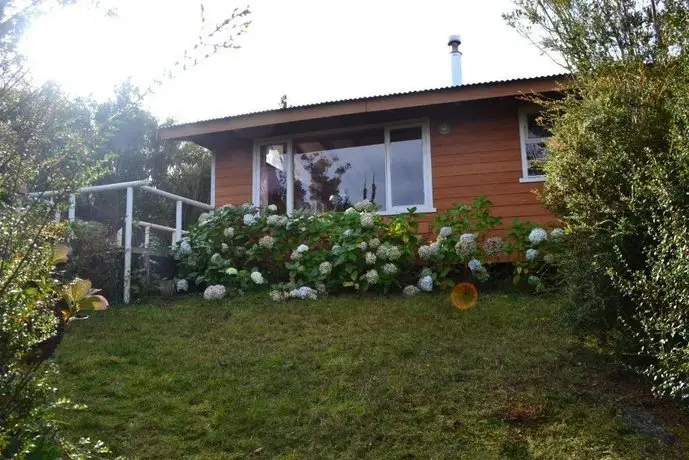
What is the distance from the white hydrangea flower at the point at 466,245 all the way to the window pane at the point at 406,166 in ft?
6.32

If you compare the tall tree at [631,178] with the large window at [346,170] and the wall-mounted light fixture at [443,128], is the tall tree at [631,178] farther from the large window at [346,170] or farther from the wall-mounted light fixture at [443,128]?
the large window at [346,170]

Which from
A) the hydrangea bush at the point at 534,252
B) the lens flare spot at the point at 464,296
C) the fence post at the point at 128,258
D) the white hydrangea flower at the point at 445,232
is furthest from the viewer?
the fence post at the point at 128,258

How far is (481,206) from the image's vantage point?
23.2 feet

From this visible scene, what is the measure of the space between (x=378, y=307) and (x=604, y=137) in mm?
2836

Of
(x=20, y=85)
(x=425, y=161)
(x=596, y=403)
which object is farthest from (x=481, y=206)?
(x=20, y=85)

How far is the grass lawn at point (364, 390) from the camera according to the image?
3.23 meters

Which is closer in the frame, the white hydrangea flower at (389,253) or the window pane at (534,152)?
the white hydrangea flower at (389,253)

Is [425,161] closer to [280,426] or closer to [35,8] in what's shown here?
[280,426]

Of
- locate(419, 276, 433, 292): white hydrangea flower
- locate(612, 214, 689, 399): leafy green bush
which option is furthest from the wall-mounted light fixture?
locate(612, 214, 689, 399): leafy green bush

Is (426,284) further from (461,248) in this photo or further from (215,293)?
(215,293)

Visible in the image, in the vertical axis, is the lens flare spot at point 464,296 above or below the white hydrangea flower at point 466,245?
below

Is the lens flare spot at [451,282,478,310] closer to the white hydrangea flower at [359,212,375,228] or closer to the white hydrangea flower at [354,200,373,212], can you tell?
the white hydrangea flower at [359,212,375,228]

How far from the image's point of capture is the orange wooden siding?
804 cm

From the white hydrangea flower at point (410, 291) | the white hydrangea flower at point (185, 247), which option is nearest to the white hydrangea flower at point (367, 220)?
the white hydrangea flower at point (410, 291)
